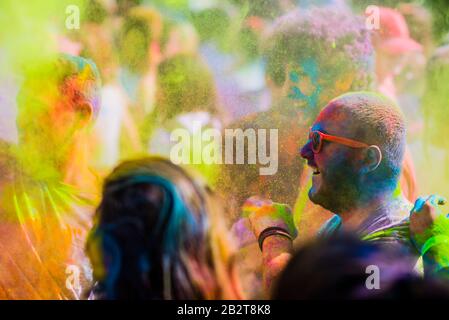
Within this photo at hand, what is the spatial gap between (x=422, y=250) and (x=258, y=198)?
31.4 inches

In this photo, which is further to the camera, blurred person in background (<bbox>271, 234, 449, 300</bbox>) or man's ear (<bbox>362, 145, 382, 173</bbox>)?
man's ear (<bbox>362, 145, 382, 173</bbox>)

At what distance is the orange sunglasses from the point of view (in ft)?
11.9

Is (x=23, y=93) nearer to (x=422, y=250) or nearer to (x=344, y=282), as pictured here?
(x=422, y=250)

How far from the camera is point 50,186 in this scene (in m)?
3.72

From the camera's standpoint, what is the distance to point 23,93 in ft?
12.4

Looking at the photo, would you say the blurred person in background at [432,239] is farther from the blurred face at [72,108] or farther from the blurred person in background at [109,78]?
the blurred face at [72,108]

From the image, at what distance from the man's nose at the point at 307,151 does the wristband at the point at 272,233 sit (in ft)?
1.20

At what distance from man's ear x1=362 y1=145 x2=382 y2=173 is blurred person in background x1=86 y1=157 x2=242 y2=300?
198cm

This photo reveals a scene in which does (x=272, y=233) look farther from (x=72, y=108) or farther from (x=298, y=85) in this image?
(x=72, y=108)

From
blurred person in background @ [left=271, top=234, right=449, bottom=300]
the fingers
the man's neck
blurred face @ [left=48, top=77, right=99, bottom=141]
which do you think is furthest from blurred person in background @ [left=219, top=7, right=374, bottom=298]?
blurred person in background @ [left=271, top=234, right=449, bottom=300]

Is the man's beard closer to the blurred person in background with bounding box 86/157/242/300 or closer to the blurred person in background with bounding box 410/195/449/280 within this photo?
the blurred person in background with bounding box 410/195/449/280

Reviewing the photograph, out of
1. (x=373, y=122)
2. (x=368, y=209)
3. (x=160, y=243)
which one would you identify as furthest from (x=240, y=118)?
(x=160, y=243)

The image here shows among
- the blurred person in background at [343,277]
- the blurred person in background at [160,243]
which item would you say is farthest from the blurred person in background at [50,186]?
the blurred person in background at [343,277]
